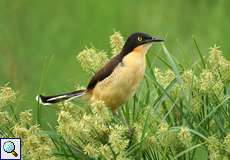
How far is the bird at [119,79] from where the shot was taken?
550cm

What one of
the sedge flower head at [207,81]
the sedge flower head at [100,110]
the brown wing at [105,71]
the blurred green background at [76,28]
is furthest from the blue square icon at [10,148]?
the blurred green background at [76,28]

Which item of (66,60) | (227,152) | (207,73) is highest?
(66,60)

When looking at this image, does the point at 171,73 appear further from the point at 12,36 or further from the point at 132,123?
the point at 12,36

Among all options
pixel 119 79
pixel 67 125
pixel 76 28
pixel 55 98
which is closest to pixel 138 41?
pixel 119 79

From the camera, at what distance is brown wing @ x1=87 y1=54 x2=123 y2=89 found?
17.9 ft

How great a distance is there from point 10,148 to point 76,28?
4827 mm

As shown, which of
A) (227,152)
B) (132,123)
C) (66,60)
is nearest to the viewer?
(227,152)

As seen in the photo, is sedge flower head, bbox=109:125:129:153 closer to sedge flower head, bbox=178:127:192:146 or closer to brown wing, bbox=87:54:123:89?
sedge flower head, bbox=178:127:192:146

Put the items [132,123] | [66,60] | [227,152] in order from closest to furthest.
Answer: [227,152] < [132,123] < [66,60]

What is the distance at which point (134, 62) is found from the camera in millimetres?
5512

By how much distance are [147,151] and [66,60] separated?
14.6ft

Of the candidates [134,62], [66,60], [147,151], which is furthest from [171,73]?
[66,60]

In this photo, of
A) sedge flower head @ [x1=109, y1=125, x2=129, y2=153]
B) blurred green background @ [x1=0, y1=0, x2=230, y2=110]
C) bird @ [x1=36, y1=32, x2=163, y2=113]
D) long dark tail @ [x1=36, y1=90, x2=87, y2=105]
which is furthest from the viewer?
blurred green background @ [x1=0, y1=0, x2=230, y2=110]

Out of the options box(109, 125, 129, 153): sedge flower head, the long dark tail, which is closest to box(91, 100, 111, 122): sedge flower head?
box(109, 125, 129, 153): sedge flower head
